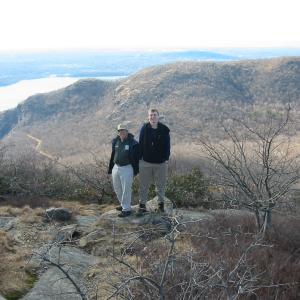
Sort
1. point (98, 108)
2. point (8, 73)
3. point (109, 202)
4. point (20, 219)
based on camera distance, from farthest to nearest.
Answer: point (8, 73)
point (98, 108)
point (109, 202)
point (20, 219)

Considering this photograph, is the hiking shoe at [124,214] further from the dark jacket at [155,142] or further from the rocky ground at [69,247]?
the dark jacket at [155,142]

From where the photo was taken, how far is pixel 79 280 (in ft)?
18.2

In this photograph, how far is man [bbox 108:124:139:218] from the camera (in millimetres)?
7457

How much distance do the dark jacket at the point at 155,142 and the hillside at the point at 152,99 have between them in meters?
58.4

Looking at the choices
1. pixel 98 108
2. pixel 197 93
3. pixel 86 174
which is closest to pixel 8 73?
pixel 98 108

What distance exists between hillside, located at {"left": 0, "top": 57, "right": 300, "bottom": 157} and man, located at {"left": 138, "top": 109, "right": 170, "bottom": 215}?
5821 centimetres

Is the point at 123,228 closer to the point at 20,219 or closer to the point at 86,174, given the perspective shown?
the point at 20,219

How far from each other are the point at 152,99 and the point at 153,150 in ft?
246

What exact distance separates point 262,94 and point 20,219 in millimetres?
82033

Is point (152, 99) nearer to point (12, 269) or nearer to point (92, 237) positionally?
point (92, 237)

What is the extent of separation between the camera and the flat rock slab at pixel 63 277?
4.86 m

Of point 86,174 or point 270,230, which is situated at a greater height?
point 270,230

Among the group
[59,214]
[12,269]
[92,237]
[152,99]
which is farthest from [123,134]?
[152,99]

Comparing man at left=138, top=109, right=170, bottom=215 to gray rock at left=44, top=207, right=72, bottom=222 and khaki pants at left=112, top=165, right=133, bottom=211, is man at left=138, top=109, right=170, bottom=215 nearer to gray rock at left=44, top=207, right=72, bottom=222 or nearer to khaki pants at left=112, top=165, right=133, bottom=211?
khaki pants at left=112, top=165, right=133, bottom=211
